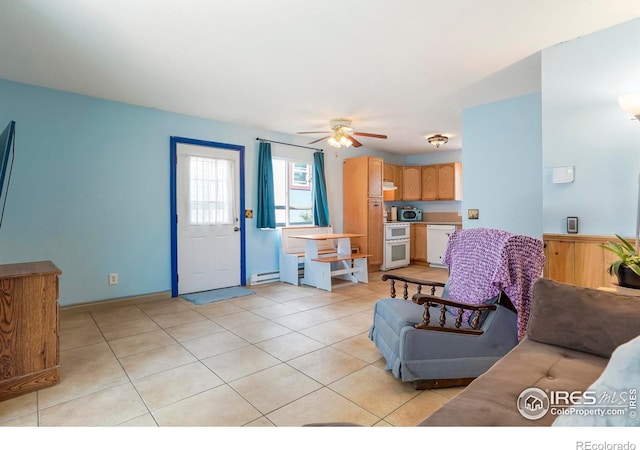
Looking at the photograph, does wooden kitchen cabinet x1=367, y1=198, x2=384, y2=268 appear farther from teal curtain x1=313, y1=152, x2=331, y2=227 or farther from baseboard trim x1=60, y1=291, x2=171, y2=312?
baseboard trim x1=60, y1=291, x2=171, y2=312

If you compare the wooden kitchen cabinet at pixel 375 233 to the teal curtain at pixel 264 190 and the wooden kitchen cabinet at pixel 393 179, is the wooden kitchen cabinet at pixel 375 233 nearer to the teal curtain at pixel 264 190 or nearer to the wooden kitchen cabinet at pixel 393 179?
the wooden kitchen cabinet at pixel 393 179

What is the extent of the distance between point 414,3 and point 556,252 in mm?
2161

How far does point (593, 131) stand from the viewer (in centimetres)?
247

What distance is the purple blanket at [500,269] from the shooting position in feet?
6.92

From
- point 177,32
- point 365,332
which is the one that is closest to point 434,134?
point 365,332

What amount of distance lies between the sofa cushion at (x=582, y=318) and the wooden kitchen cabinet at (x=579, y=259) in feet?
3.50

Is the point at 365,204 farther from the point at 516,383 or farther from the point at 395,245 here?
the point at 516,383

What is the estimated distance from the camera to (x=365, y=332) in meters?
3.18

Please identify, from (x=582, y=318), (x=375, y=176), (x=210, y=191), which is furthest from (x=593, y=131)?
(x=210, y=191)

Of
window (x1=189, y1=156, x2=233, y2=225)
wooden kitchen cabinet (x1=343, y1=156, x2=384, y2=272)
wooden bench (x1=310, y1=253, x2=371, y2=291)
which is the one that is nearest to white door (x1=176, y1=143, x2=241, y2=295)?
window (x1=189, y1=156, x2=233, y2=225)

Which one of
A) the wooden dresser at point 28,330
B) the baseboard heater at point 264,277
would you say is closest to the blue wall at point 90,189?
the baseboard heater at point 264,277

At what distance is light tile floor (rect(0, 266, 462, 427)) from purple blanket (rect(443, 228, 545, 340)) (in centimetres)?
67
